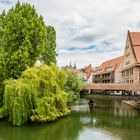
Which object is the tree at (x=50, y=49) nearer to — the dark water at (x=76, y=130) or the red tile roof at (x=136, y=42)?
the dark water at (x=76, y=130)

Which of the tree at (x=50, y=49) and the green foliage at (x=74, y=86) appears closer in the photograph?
the green foliage at (x=74, y=86)

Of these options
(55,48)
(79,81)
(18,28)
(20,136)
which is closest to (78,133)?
(20,136)

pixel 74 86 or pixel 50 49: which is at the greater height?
pixel 50 49

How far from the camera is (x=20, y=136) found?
805 inches

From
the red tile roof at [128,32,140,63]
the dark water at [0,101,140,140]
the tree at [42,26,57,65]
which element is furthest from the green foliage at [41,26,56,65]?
the red tile roof at [128,32,140,63]

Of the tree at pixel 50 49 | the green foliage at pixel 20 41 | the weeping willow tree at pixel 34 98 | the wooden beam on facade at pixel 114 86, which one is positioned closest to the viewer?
the weeping willow tree at pixel 34 98

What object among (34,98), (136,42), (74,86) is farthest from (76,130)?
(136,42)

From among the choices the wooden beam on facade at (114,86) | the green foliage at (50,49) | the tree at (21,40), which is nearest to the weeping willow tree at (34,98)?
the tree at (21,40)

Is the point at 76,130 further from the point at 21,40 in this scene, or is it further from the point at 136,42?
the point at 136,42

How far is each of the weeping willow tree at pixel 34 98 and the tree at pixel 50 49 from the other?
383 inches

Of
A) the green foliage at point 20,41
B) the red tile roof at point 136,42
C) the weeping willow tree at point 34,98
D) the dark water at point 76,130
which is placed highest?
the red tile roof at point 136,42

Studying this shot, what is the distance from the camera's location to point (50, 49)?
38875 mm

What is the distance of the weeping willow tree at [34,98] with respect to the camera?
2370 centimetres

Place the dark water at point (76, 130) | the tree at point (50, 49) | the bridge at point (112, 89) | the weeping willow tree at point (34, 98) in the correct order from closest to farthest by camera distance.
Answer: the dark water at point (76, 130), the weeping willow tree at point (34, 98), the bridge at point (112, 89), the tree at point (50, 49)
